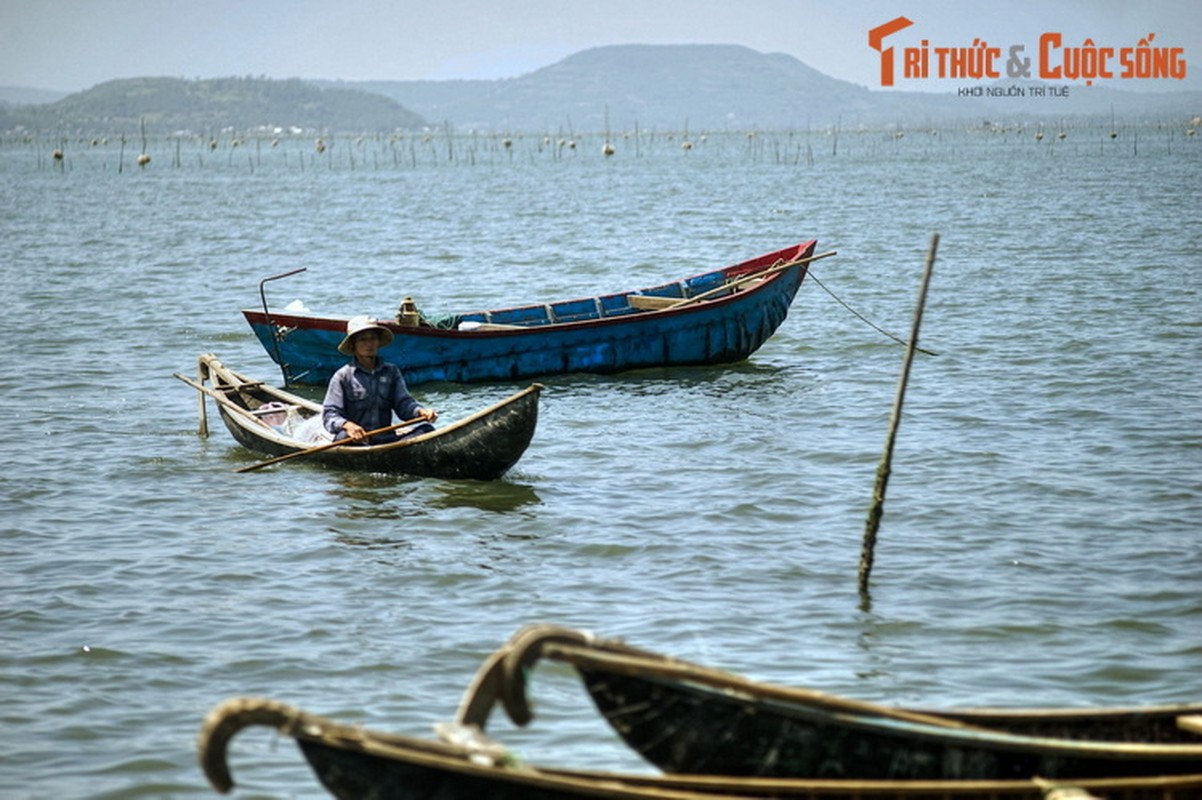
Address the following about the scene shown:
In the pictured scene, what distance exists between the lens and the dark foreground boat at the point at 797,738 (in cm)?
472

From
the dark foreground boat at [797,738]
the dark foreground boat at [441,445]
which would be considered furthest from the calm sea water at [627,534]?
the dark foreground boat at [797,738]

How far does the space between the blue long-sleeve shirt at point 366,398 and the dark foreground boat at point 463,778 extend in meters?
7.61

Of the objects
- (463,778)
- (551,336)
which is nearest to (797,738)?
(463,778)

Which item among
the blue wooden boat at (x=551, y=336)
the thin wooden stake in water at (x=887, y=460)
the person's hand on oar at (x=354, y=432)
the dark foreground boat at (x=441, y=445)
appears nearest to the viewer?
the thin wooden stake in water at (x=887, y=460)

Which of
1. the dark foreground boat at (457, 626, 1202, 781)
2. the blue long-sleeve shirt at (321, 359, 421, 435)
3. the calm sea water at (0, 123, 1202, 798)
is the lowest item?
the calm sea water at (0, 123, 1202, 798)

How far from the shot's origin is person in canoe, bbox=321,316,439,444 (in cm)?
1194

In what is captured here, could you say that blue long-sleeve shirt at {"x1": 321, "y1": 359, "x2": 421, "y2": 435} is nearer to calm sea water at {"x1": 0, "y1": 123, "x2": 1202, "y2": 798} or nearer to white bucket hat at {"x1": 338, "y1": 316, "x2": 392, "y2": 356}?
white bucket hat at {"x1": 338, "y1": 316, "x2": 392, "y2": 356}

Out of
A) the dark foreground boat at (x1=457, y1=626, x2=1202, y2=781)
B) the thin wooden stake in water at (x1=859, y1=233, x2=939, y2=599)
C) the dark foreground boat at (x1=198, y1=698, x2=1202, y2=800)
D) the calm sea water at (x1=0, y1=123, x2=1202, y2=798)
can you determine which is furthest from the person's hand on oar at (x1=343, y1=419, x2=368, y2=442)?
the dark foreground boat at (x1=198, y1=698, x2=1202, y2=800)

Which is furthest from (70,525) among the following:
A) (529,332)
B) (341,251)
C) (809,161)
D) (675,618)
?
(809,161)

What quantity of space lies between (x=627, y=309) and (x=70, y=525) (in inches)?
337

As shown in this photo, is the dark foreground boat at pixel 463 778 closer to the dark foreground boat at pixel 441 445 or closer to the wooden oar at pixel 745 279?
the dark foreground boat at pixel 441 445

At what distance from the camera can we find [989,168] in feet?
275

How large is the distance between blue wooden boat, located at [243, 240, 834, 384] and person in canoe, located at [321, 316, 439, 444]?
429 centimetres

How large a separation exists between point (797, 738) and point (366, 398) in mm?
7845
